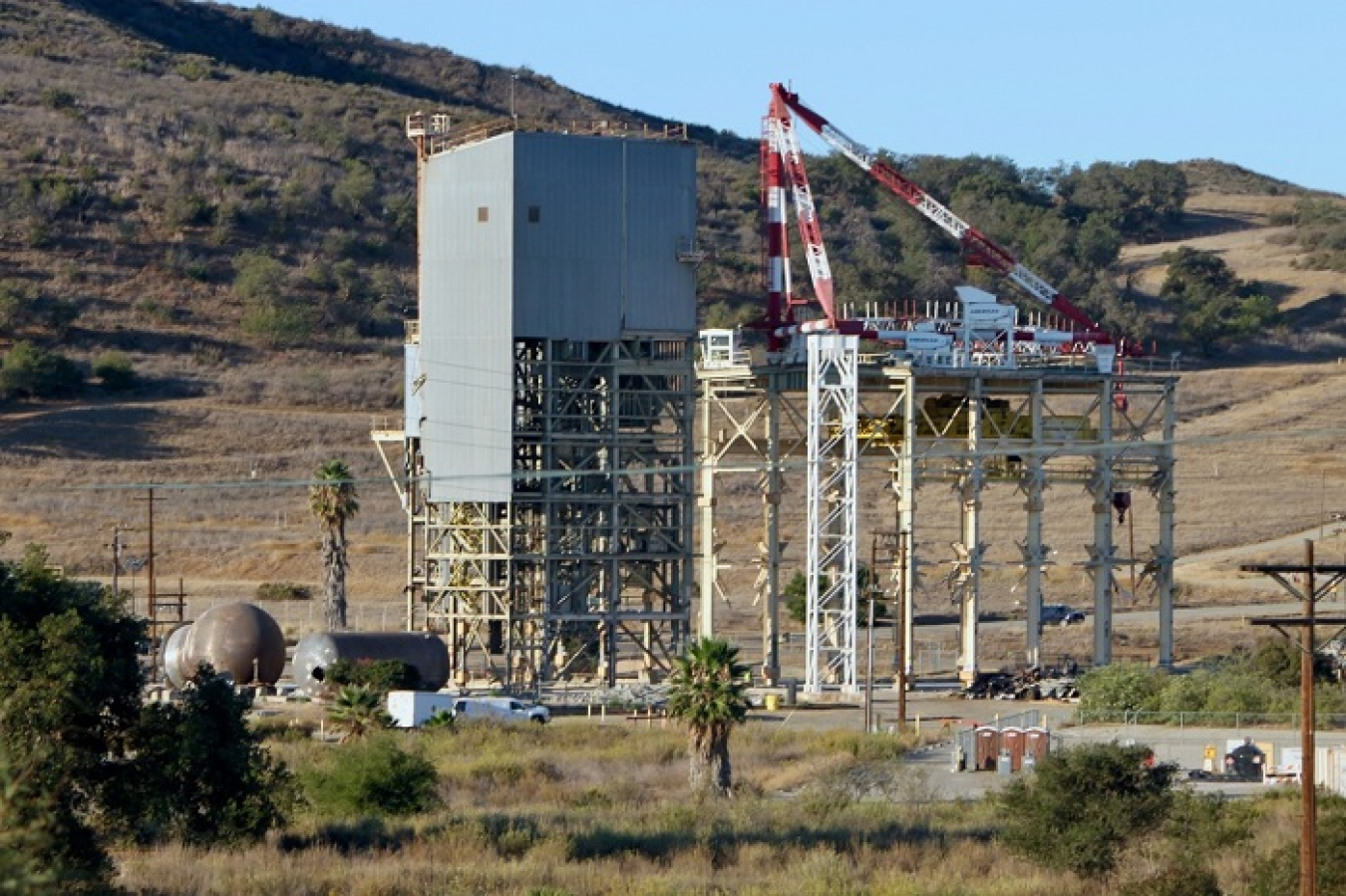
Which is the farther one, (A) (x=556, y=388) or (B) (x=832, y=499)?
(B) (x=832, y=499)

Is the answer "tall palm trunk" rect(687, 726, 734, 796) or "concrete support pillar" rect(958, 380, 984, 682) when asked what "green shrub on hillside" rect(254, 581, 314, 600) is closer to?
"concrete support pillar" rect(958, 380, 984, 682)

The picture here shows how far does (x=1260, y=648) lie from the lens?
237ft

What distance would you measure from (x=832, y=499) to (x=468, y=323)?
1078cm

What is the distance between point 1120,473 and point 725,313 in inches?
2325

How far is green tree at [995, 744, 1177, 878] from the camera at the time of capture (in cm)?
4009

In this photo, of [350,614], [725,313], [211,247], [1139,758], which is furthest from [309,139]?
[1139,758]

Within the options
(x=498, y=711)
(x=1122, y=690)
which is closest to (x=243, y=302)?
(x=498, y=711)

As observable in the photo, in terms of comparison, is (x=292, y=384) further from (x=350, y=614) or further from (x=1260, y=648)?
(x=1260, y=648)

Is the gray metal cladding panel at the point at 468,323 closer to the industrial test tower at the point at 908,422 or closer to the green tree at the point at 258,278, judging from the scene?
the industrial test tower at the point at 908,422

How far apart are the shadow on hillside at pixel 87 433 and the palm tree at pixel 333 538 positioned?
96.4ft

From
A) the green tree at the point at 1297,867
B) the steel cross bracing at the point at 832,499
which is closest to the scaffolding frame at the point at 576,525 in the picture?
the steel cross bracing at the point at 832,499

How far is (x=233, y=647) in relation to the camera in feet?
221

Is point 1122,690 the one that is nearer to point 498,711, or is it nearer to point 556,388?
point 498,711

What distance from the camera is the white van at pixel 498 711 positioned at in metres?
61.7
